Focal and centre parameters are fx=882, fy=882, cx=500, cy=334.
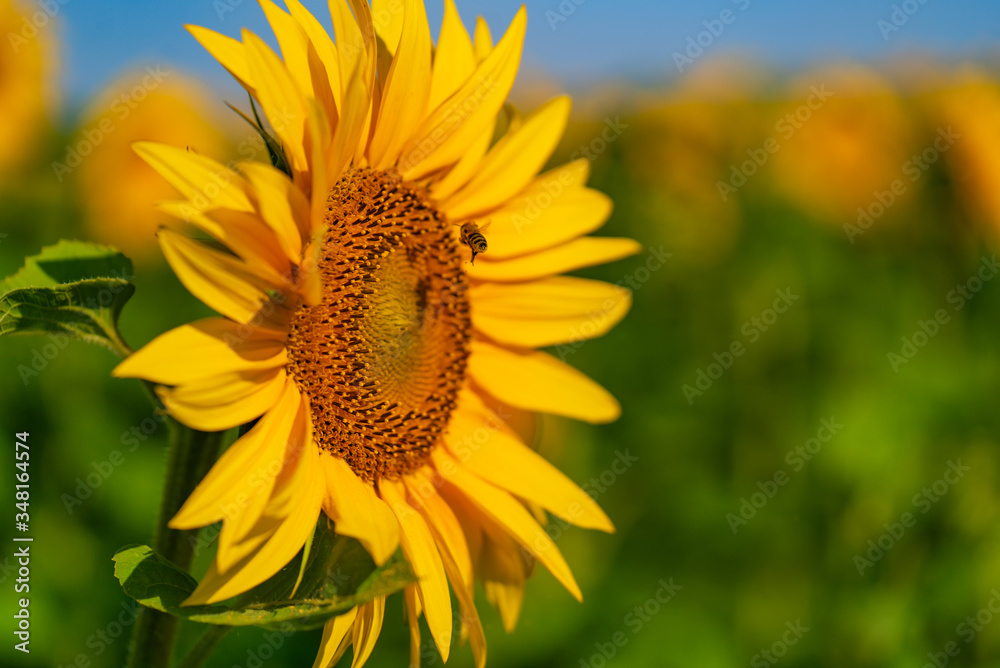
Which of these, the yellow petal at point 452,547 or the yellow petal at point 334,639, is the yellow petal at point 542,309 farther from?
the yellow petal at point 334,639

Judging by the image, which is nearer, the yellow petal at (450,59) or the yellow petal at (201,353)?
the yellow petal at (201,353)

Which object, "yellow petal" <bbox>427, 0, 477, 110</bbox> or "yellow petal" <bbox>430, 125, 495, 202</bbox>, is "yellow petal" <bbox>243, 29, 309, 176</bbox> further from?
"yellow petal" <bbox>430, 125, 495, 202</bbox>

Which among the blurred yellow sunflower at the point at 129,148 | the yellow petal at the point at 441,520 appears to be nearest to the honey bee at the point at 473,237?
the yellow petal at the point at 441,520

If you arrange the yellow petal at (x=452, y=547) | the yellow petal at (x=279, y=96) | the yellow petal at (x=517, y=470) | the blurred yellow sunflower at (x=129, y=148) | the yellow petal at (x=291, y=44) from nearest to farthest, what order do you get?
the yellow petal at (x=279, y=96)
the yellow petal at (x=291, y=44)
the yellow petal at (x=452, y=547)
the yellow petal at (x=517, y=470)
the blurred yellow sunflower at (x=129, y=148)

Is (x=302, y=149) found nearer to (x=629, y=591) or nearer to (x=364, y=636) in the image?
(x=364, y=636)

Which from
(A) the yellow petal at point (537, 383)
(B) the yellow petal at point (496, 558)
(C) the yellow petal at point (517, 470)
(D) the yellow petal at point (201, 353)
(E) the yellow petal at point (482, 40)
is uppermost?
(E) the yellow petal at point (482, 40)

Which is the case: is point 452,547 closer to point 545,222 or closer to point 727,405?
point 545,222

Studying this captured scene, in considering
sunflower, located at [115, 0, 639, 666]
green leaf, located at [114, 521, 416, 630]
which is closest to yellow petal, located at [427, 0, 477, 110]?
sunflower, located at [115, 0, 639, 666]
